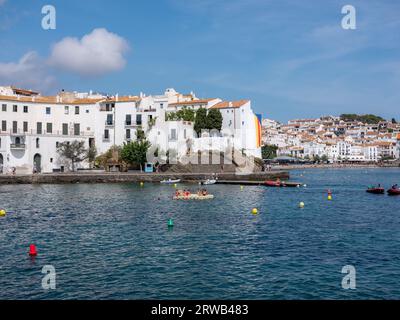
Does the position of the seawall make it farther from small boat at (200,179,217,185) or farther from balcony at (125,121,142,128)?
balcony at (125,121,142,128)

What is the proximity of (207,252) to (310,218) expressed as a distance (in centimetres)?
1522

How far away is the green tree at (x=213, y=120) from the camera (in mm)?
89062

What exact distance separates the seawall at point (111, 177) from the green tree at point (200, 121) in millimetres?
13985

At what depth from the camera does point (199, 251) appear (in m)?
23.4

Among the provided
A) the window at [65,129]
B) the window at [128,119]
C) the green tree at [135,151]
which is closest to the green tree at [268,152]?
the window at [128,119]

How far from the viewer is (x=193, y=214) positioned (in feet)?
122

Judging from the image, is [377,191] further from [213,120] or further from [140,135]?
[140,135]

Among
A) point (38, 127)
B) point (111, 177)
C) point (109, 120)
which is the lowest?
point (111, 177)

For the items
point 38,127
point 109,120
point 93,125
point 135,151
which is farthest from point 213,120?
point 38,127

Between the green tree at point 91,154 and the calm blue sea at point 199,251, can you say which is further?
the green tree at point 91,154

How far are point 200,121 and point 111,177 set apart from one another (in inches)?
930

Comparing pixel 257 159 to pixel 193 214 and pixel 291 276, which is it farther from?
pixel 291 276

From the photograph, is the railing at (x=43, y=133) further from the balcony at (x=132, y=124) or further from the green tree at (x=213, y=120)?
the green tree at (x=213, y=120)

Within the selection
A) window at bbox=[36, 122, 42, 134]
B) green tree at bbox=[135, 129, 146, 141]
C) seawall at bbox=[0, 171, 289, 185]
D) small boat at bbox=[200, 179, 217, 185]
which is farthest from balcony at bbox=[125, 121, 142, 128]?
small boat at bbox=[200, 179, 217, 185]
